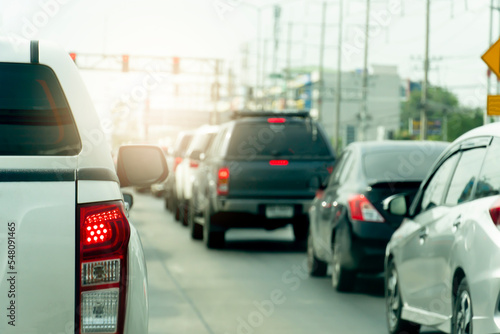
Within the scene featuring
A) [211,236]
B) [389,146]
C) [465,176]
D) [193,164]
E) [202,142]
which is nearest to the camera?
[465,176]

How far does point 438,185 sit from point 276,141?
29.1 feet

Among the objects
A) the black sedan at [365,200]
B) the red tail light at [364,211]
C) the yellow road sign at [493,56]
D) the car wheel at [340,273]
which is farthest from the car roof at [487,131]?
the yellow road sign at [493,56]

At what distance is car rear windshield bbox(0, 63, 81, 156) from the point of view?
146 inches

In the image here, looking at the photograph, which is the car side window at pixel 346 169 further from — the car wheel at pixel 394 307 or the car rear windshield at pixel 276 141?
the car rear windshield at pixel 276 141

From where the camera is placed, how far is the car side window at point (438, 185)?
7.19 metres

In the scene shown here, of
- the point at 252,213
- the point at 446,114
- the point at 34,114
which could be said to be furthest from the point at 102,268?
the point at 446,114

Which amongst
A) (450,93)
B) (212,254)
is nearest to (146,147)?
(212,254)

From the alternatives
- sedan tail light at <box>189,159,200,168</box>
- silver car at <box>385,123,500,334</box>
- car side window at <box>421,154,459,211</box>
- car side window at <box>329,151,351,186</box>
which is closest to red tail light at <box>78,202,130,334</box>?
silver car at <box>385,123,500,334</box>

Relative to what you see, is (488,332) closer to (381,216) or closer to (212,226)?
(381,216)

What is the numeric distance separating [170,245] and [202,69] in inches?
2414

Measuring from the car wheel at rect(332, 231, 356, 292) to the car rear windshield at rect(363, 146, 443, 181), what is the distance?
2.49ft

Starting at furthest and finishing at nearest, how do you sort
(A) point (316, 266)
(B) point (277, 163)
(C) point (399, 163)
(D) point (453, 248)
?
(B) point (277, 163) → (A) point (316, 266) → (C) point (399, 163) → (D) point (453, 248)

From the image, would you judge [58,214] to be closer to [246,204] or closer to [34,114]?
[34,114]

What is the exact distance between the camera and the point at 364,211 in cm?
1062
